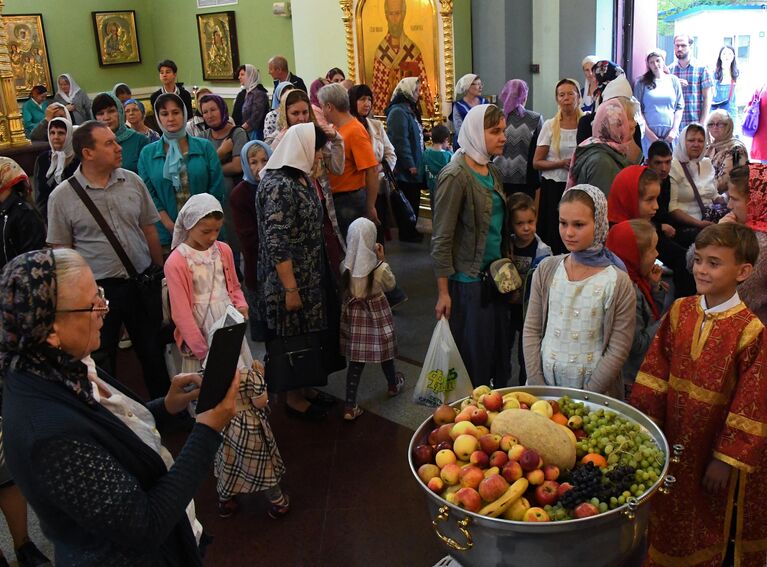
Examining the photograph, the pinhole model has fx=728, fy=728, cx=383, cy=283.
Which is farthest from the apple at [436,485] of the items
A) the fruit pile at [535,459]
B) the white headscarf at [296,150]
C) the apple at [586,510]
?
the white headscarf at [296,150]

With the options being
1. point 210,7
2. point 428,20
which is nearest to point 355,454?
point 428,20

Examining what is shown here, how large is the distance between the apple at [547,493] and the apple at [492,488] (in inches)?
3.9

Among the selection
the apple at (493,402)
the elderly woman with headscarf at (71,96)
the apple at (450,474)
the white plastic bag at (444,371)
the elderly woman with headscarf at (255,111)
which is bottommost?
the white plastic bag at (444,371)

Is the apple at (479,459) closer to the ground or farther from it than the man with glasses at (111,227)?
closer to the ground

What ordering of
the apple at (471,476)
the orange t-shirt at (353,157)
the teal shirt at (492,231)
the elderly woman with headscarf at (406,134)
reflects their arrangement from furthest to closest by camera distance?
the elderly woman with headscarf at (406,134), the orange t-shirt at (353,157), the teal shirt at (492,231), the apple at (471,476)

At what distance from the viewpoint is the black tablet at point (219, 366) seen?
194 cm

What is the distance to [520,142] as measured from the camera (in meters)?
6.94

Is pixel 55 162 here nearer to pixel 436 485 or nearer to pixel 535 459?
pixel 436 485

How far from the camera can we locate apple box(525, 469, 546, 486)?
2.16 meters

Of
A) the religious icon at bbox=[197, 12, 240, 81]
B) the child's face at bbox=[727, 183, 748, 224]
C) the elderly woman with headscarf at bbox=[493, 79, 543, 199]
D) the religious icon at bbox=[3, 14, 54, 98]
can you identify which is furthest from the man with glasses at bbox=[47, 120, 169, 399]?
the religious icon at bbox=[3, 14, 54, 98]

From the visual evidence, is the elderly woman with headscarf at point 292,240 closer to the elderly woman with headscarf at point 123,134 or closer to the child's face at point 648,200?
the child's face at point 648,200

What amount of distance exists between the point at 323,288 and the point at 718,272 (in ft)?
7.85

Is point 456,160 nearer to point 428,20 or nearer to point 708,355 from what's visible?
point 708,355

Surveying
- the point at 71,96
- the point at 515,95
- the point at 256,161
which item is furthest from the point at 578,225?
the point at 71,96
